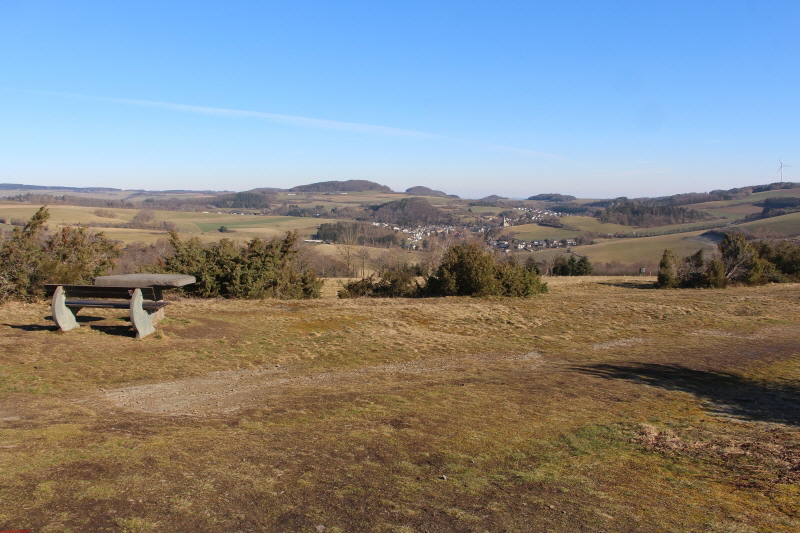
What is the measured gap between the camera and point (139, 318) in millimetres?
11117

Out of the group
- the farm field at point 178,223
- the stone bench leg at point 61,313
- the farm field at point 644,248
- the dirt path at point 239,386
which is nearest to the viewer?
the dirt path at point 239,386

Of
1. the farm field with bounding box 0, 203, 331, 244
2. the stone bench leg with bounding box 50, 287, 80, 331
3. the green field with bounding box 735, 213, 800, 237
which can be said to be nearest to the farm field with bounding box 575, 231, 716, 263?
the green field with bounding box 735, 213, 800, 237

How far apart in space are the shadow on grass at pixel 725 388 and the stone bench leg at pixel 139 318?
928cm

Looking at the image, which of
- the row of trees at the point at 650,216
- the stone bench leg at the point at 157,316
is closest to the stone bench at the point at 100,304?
the stone bench leg at the point at 157,316

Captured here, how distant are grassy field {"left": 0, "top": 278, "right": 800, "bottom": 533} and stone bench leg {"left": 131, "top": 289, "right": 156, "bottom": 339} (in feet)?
1.72

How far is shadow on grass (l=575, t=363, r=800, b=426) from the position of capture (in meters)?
8.59

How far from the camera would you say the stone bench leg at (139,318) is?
1091 cm

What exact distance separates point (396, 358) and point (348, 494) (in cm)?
754

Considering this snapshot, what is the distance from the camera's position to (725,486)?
5250mm

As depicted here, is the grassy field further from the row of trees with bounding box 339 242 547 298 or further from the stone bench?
the row of trees with bounding box 339 242 547 298

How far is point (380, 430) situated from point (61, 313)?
796cm

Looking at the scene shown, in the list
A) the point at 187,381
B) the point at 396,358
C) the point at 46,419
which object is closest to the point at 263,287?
the point at 396,358

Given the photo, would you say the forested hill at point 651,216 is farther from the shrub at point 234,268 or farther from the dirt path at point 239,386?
the dirt path at point 239,386

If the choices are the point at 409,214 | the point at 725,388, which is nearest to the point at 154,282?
the point at 725,388
